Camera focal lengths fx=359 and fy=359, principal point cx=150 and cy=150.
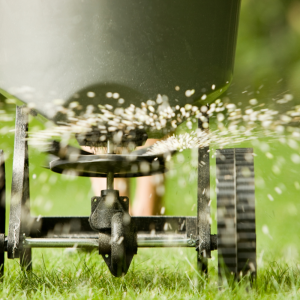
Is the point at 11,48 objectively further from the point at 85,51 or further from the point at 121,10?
the point at 121,10

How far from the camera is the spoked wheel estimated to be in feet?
3.16

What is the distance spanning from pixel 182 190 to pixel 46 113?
1822mm

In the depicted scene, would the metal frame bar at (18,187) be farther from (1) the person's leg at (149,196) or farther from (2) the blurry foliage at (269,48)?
(1) the person's leg at (149,196)

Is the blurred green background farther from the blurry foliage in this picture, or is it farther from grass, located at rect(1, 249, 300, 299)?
grass, located at rect(1, 249, 300, 299)

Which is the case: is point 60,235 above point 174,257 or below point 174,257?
above

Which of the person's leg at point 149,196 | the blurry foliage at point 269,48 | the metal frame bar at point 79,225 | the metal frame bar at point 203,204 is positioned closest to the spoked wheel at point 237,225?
the metal frame bar at point 203,204

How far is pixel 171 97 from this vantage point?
0.98 metres

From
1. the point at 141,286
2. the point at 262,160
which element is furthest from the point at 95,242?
the point at 262,160

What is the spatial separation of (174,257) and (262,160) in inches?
46.2

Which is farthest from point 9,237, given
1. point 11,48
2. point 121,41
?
point 121,41

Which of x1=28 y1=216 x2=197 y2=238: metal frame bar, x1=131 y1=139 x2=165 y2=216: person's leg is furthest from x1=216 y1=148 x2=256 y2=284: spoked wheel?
x1=131 y1=139 x2=165 y2=216: person's leg

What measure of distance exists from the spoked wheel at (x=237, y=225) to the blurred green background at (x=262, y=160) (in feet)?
1.72

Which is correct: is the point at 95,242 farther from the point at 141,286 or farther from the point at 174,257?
the point at 174,257

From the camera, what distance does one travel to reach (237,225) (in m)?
0.96
